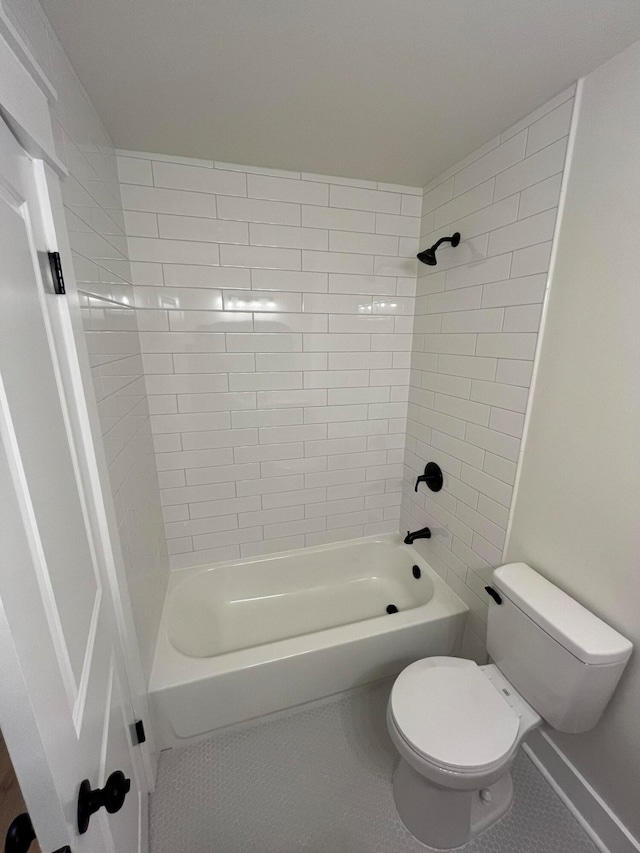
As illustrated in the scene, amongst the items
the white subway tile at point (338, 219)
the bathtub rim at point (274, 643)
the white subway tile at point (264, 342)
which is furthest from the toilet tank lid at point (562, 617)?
the white subway tile at point (338, 219)

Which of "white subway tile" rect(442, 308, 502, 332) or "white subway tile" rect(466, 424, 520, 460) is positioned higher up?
"white subway tile" rect(442, 308, 502, 332)

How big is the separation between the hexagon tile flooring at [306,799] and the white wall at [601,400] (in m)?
0.26

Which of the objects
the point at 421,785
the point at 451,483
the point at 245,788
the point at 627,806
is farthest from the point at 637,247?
the point at 245,788

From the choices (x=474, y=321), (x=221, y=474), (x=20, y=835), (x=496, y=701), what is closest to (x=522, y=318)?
(x=474, y=321)

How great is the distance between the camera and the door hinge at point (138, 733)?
1.05 meters

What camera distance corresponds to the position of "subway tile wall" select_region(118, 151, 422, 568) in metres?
1.48

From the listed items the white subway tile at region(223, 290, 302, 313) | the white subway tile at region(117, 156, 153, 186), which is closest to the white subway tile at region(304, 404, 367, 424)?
the white subway tile at region(223, 290, 302, 313)

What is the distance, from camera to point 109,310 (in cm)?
110

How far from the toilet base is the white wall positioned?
0.34 meters

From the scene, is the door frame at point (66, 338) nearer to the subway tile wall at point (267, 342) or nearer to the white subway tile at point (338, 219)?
the subway tile wall at point (267, 342)

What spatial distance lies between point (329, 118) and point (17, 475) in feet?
4.57

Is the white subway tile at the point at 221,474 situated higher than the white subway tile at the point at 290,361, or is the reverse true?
the white subway tile at the point at 290,361

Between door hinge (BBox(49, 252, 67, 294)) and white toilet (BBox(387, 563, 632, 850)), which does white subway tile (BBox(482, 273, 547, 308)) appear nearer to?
white toilet (BBox(387, 563, 632, 850))

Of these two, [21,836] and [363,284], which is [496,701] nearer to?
[21,836]
